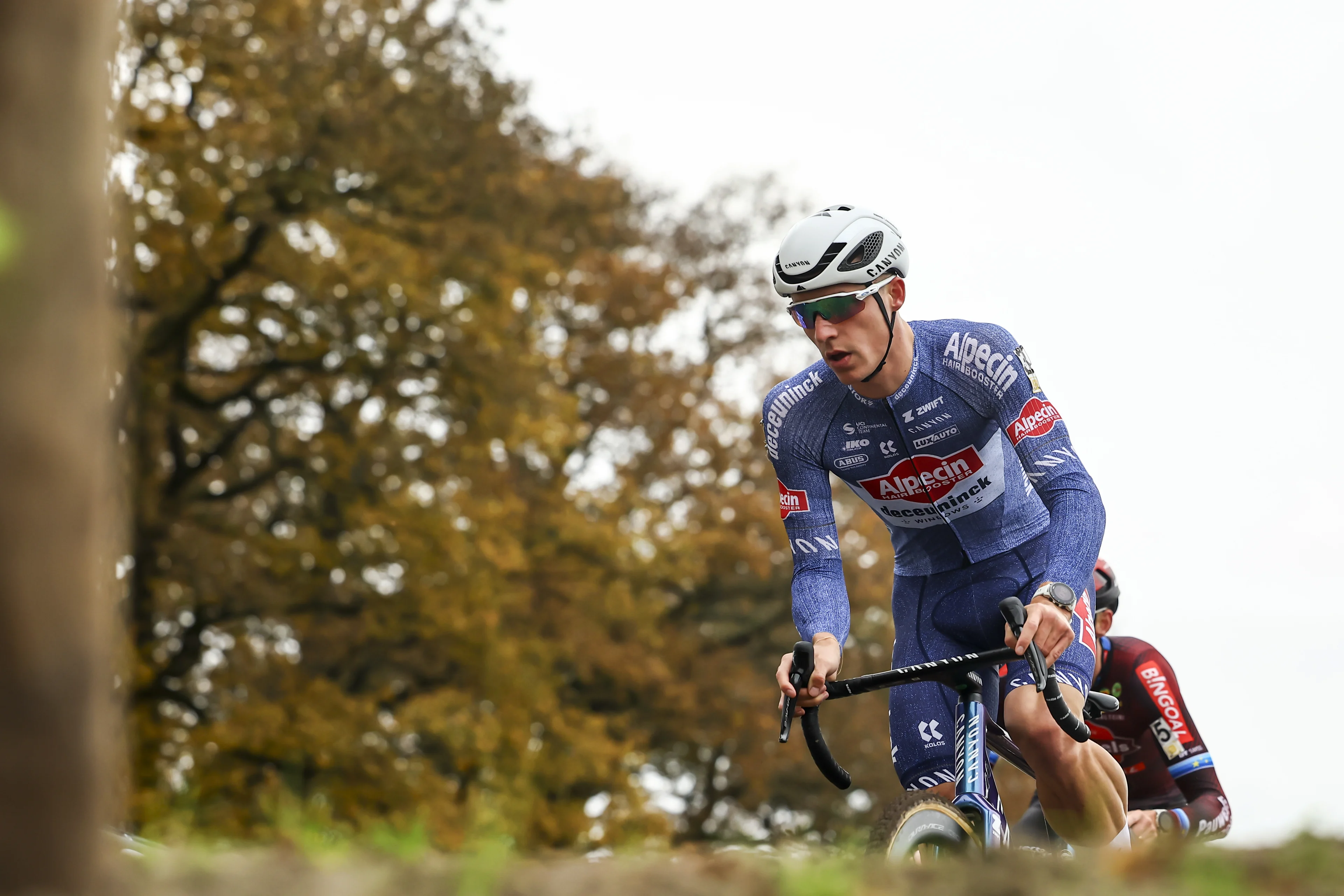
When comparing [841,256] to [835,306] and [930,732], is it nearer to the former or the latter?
[835,306]

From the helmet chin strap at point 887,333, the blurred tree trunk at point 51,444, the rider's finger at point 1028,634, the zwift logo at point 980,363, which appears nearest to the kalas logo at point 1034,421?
the zwift logo at point 980,363

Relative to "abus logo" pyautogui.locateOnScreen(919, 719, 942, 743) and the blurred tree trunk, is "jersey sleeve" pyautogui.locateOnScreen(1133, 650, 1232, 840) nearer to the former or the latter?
"abus logo" pyautogui.locateOnScreen(919, 719, 942, 743)

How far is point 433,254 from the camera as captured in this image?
60.8 feet

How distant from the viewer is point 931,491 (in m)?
5.57

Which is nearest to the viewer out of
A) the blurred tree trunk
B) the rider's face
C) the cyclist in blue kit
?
the blurred tree trunk

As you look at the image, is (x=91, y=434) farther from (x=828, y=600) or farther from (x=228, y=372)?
(x=228, y=372)

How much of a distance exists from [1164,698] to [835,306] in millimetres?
4294

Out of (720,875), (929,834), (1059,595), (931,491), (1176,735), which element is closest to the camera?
(720,875)

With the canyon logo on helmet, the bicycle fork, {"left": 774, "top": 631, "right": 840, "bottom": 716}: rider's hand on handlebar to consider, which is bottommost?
the bicycle fork

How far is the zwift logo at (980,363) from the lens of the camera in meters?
5.27

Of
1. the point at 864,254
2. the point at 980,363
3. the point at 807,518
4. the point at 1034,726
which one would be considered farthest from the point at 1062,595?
the point at 864,254

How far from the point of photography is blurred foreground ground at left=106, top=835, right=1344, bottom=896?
3078 millimetres

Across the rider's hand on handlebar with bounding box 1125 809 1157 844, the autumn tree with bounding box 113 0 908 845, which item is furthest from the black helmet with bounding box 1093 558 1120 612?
the autumn tree with bounding box 113 0 908 845

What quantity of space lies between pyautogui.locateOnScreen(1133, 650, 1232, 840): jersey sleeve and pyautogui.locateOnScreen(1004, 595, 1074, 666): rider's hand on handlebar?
13.2ft
